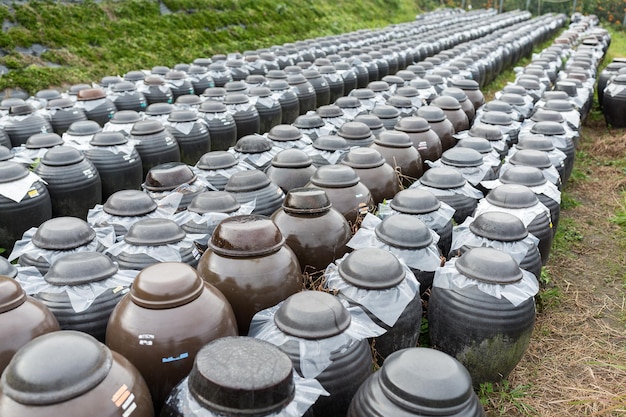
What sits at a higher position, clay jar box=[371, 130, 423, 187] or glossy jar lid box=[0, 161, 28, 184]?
glossy jar lid box=[0, 161, 28, 184]

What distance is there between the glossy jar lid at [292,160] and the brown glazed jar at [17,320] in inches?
114

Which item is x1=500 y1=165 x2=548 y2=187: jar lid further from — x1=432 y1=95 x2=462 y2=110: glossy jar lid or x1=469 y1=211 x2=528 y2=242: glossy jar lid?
x1=432 y1=95 x2=462 y2=110: glossy jar lid

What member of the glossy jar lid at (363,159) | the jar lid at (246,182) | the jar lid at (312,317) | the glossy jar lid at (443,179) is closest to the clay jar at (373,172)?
the glossy jar lid at (363,159)

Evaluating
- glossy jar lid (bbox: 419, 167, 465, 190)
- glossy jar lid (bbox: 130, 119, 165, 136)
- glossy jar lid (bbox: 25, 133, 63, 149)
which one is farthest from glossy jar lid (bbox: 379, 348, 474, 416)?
glossy jar lid (bbox: 25, 133, 63, 149)

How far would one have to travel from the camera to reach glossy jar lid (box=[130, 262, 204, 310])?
296 centimetres

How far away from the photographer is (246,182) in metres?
5.01

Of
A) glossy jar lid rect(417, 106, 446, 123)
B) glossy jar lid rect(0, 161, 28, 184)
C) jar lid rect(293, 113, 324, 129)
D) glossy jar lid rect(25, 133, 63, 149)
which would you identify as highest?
glossy jar lid rect(0, 161, 28, 184)

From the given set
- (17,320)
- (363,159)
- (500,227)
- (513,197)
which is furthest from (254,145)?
(17,320)

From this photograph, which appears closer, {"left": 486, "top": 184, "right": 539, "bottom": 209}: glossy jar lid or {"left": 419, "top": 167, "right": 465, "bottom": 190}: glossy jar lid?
{"left": 486, "top": 184, "right": 539, "bottom": 209}: glossy jar lid

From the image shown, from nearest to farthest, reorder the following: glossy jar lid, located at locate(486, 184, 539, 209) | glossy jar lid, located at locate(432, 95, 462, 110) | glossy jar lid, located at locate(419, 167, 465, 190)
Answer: glossy jar lid, located at locate(486, 184, 539, 209)
glossy jar lid, located at locate(419, 167, 465, 190)
glossy jar lid, located at locate(432, 95, 462, 110)

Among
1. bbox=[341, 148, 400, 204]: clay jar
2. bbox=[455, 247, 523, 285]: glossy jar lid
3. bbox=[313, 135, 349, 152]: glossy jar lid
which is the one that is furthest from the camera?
bbox=[313, 135, 349, 152]: glossy jar lid

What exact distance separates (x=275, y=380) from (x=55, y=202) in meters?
4.36

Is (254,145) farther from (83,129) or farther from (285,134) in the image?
(83,129)

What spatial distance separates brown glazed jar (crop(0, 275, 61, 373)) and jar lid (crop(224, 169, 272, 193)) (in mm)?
2198
